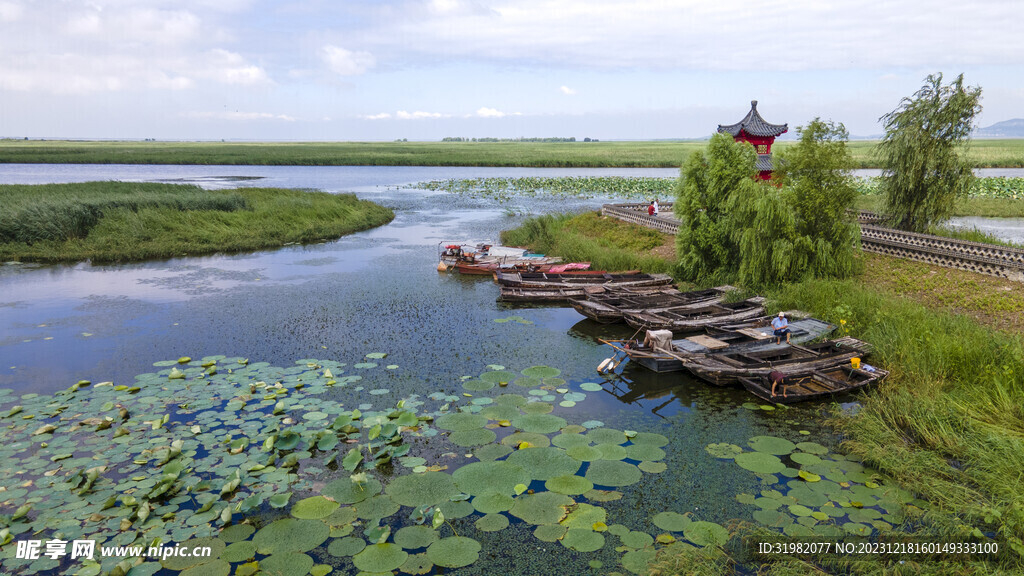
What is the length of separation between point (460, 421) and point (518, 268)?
14.5 m

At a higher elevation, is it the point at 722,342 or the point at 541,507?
the point at 722,342

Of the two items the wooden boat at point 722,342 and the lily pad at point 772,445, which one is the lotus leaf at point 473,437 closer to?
the wooden boat at point 722,342

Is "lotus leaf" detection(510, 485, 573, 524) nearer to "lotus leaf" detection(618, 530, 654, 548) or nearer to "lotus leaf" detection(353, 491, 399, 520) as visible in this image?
"lotus leaf" detection(618, 530, 654, 548)

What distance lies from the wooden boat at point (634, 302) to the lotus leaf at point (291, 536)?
12.2 meters

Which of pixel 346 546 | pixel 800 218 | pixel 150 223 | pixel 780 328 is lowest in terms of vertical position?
pixel 346 546

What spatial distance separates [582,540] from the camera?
7980 mm

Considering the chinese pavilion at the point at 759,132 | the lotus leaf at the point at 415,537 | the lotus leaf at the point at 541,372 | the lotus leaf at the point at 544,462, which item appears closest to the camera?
the lotus leaf at the point at 415,537

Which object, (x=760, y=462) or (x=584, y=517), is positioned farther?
(x=760, y=462)

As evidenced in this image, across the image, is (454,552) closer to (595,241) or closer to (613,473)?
(613,473)

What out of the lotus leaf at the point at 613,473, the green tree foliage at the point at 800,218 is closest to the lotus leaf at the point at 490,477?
the lotus leaf at the point at 613,473

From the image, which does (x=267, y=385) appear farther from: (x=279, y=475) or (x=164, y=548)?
(x=164, y=548)

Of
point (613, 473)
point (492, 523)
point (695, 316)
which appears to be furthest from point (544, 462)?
point (695, 316)

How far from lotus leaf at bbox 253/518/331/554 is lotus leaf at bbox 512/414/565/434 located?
4.55m

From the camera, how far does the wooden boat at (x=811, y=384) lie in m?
12.6
